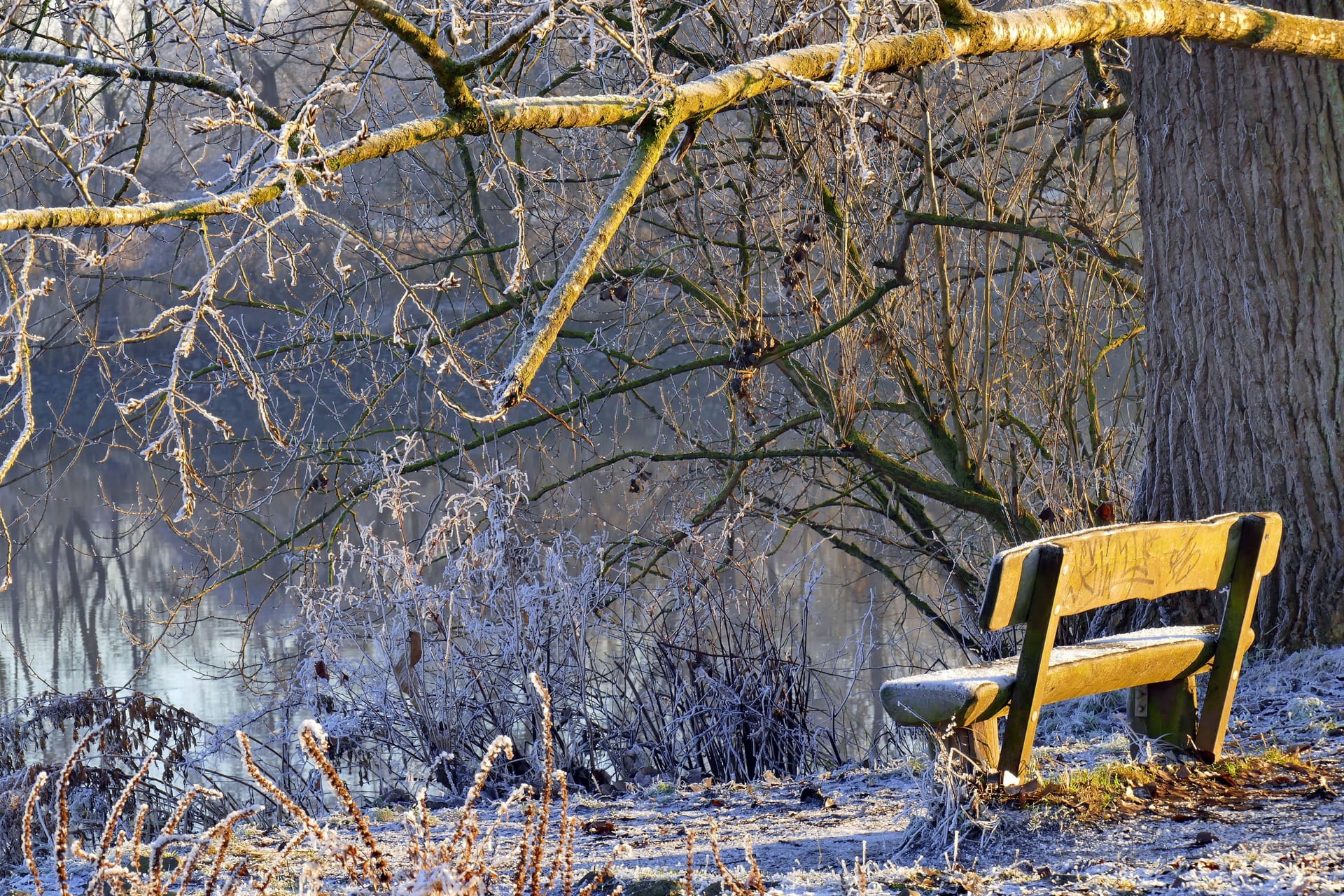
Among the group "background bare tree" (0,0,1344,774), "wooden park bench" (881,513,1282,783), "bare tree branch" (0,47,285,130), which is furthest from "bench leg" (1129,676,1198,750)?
"bare tree branch" (0,47,285,130)

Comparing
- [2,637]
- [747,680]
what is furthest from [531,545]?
[2,637]

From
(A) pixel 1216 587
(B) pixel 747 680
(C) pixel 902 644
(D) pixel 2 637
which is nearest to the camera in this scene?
(A) pixel 1216 587

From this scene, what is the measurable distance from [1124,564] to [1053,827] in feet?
2.41

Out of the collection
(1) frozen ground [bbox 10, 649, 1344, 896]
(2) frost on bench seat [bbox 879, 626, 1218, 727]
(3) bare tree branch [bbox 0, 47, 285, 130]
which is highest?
(3) bare tree branch [bbox 0, 47, 285, 130]

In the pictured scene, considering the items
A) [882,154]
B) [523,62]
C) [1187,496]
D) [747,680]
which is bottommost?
[747,680]

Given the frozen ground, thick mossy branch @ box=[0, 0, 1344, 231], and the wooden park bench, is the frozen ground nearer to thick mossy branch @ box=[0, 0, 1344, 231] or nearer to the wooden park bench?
the wooden park bench

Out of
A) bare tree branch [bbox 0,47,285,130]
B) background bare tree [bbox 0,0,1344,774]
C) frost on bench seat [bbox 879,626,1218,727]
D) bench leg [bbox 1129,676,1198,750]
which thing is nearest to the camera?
bare tree branch [bbox 0,47,285,130]

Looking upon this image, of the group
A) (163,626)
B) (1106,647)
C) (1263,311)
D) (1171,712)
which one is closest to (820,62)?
(1106,647)

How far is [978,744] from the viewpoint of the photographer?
3.26m

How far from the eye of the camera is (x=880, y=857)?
3.36m

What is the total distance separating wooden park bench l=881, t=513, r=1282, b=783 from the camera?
316 centimetres

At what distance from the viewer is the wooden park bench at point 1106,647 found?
316 cm

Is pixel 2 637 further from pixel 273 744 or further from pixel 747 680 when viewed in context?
pixel 747 680

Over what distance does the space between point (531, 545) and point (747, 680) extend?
1.21 metres
